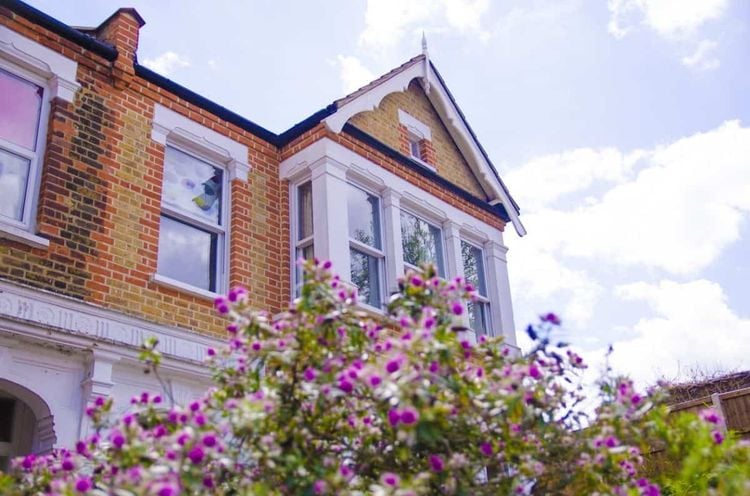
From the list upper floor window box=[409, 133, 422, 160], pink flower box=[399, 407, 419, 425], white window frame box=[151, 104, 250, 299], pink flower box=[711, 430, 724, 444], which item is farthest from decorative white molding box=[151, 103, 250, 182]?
pink flower box=[711, 430, 724, 444]

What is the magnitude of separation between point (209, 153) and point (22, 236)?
281 cm

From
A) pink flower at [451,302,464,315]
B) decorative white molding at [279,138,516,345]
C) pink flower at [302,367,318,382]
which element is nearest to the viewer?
pink flower at [302,367,318,382]

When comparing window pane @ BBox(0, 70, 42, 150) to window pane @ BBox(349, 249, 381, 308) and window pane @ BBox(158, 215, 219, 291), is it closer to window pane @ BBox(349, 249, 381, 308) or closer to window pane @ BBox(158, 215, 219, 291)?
window pane @ BBox(158, 215, 219, 291)

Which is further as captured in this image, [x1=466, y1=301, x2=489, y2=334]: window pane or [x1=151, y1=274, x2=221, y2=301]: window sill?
[x1=466, y1=301, x2=489, y2=334]: window pane

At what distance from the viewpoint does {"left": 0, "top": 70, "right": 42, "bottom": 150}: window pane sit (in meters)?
6.69

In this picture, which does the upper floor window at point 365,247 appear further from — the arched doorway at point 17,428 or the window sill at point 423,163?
the arched doorway at point 17,428

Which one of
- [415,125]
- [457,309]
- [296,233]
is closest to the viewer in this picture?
[457,309]

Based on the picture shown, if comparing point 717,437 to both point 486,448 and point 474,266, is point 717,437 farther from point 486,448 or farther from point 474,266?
point 474,266

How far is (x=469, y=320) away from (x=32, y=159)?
6.25 metres

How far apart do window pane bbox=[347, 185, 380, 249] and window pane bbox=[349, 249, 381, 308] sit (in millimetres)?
206

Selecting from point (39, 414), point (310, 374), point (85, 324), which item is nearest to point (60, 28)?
point (85, 324)

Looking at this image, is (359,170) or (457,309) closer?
(457,309)

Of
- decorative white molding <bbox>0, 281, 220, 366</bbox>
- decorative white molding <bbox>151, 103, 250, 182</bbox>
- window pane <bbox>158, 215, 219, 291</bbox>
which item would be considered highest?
decorative white molding <bbox>151, 103, 250, 182</bbox>

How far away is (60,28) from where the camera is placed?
7.22 meters
